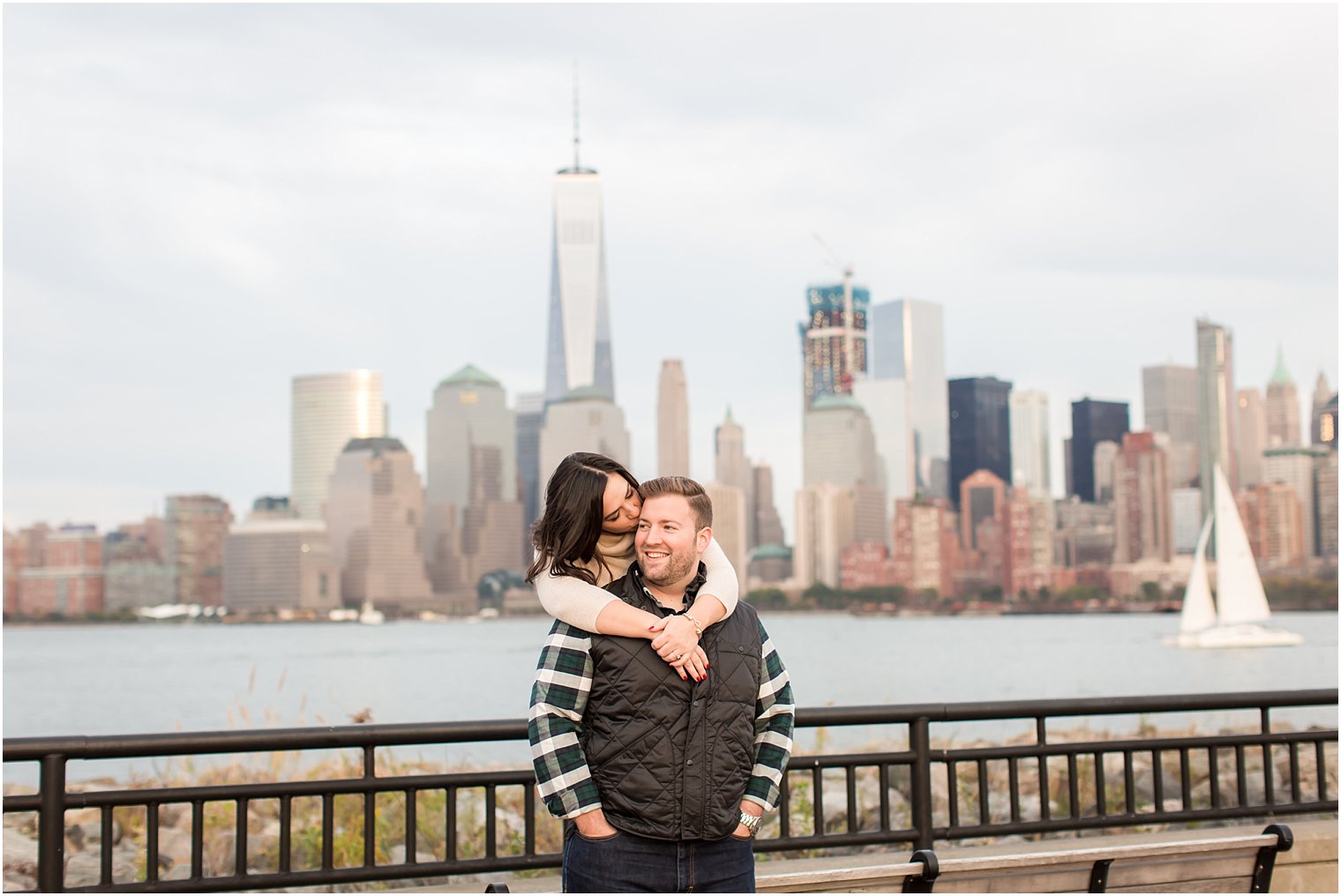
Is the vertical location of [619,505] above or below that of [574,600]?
above

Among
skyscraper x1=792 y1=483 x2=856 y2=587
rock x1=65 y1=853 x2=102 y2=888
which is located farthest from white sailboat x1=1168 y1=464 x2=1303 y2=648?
skyscraper x1=792 y1=483 x2=856 y2=587

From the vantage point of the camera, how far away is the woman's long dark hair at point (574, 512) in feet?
10.5

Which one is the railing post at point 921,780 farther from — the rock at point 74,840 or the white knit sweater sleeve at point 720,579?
the rock at point 74,840

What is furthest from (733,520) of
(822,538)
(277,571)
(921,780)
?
(921,780)

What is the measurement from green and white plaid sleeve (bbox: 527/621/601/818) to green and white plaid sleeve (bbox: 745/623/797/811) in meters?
0.44

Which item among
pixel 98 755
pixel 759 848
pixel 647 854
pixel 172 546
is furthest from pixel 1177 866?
pixel 172 546

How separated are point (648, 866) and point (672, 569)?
718 millimetres

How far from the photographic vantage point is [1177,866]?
4.64 meters

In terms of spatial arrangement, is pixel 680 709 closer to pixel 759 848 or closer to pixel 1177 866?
pixel 759 848

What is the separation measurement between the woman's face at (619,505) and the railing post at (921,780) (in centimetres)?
239

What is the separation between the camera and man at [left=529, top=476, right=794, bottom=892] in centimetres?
315

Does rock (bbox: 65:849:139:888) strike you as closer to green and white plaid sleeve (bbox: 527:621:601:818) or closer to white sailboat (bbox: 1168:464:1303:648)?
green and white plaid sleeve (bbox: 527:621:601:818)

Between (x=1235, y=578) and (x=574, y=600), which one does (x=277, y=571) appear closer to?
(x=1235, y=578)

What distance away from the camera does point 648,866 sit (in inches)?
126
